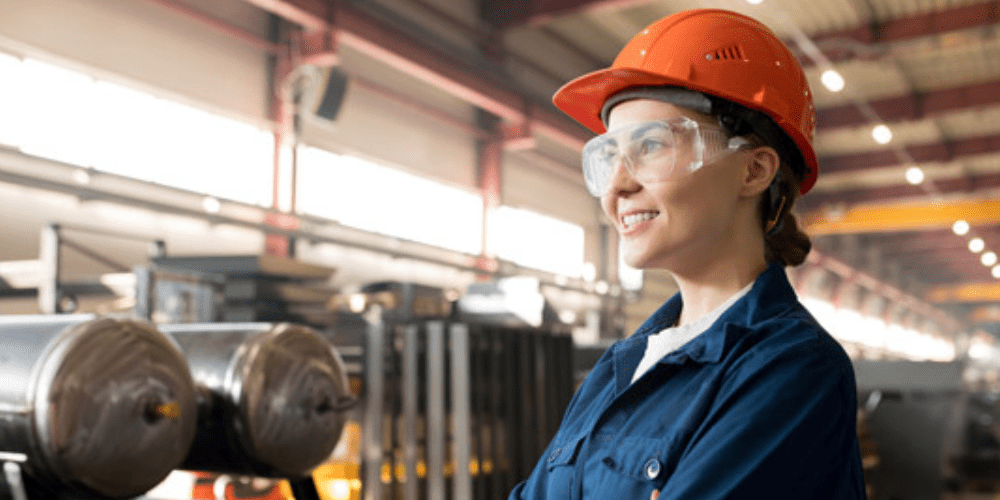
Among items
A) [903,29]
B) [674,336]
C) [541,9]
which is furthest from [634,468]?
[903,29]

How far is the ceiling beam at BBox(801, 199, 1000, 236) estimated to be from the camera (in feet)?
51.8

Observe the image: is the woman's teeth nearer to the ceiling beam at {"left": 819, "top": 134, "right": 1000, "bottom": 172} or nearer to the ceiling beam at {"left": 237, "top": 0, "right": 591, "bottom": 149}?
the ceiling beam at {"left": 237, "top": 0, "right": 591, "bottom": 149}

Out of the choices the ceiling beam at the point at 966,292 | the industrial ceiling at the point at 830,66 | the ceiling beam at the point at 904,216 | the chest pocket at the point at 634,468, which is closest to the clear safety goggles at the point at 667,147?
the chest pocket at the point at 634,468

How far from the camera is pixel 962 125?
1439 cm

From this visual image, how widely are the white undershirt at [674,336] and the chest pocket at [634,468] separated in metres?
0.15

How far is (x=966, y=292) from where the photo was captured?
2917 centimetres

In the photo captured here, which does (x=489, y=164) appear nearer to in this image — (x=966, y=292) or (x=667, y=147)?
(x=667, y=147)

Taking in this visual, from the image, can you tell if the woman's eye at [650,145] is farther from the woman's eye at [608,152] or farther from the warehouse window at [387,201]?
the warehouse window at [387,201]

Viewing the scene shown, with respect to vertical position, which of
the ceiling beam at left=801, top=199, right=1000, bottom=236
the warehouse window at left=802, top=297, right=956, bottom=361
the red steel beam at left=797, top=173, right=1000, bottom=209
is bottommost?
the warehouse window at left=802, top=297, right=956, bottom=361

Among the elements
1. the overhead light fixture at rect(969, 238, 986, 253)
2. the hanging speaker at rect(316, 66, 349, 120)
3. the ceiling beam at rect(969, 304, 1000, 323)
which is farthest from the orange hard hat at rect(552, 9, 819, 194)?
the ceiling beam at rect(969, 304, 1000, 323)

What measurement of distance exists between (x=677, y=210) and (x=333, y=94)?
22.2 ft

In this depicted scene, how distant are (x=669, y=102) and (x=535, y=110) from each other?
364 inches

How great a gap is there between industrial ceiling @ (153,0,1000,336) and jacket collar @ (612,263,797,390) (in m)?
6.45

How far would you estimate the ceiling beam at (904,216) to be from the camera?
15.8m
